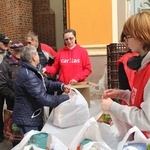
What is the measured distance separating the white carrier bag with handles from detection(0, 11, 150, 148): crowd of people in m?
0.06

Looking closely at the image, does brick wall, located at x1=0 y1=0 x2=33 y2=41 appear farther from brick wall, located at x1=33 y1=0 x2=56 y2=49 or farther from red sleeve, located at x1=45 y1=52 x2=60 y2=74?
red sleeve, located at x1=45 y1=52 x2=60 y2=74

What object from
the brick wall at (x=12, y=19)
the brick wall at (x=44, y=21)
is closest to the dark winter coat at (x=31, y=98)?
the brick wall at (x=12, y=19)

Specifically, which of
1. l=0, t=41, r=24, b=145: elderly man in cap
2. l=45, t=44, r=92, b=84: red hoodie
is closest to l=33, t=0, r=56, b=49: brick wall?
l=45, t=44, r=92, b=84: red hoodie

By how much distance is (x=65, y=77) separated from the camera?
3477 mm

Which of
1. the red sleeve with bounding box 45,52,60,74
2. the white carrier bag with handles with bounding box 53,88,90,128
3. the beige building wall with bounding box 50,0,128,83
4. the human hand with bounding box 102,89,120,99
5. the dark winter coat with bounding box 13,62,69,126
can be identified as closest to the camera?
the human hand with bounding box 102,89,120,99

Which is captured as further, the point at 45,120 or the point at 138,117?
the point at 45,120

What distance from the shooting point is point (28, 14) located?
6.42m

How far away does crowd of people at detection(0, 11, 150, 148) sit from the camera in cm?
129

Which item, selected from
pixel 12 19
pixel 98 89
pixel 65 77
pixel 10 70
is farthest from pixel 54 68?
pixel 12 19

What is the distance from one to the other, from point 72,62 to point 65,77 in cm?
21

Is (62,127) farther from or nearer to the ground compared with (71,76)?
nearer to the ground

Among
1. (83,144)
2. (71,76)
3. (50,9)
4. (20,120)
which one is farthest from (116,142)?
(50,9)

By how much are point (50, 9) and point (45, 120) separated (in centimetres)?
504

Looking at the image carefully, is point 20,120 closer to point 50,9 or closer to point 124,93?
point 124,93
